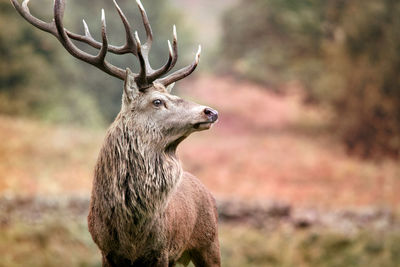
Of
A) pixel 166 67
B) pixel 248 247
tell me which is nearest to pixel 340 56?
pixel 248 247

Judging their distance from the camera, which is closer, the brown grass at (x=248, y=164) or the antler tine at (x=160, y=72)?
the antler tine at (x=160, y=72)

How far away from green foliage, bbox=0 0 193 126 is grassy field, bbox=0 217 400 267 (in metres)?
6.04

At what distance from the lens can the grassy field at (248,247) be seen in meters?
7.56

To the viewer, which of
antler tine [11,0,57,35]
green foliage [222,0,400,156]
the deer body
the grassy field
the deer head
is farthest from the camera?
green foliage [222,0,400,156]

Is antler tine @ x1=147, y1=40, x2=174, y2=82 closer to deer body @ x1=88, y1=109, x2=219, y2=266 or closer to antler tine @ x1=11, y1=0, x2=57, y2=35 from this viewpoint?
deer body @ x1=88, y1=109, x2=219, y2=266

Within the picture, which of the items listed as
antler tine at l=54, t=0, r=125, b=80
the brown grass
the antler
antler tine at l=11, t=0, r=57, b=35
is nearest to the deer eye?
the antler

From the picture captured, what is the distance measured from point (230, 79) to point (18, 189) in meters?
8.99

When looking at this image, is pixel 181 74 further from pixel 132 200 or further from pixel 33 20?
pixel 33 20

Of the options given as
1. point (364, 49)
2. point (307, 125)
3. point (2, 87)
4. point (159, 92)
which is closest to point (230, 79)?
point (307, 125)

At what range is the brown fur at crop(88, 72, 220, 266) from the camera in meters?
3.21

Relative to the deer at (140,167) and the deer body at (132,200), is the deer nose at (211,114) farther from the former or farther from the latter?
the deer body at (132,200)

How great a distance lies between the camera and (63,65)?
15602mm

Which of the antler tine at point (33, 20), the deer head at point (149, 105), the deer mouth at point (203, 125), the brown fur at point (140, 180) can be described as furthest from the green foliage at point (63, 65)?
the deer mouth at point (203, 125)

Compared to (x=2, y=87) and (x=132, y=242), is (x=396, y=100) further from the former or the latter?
(x=132, y=242)
